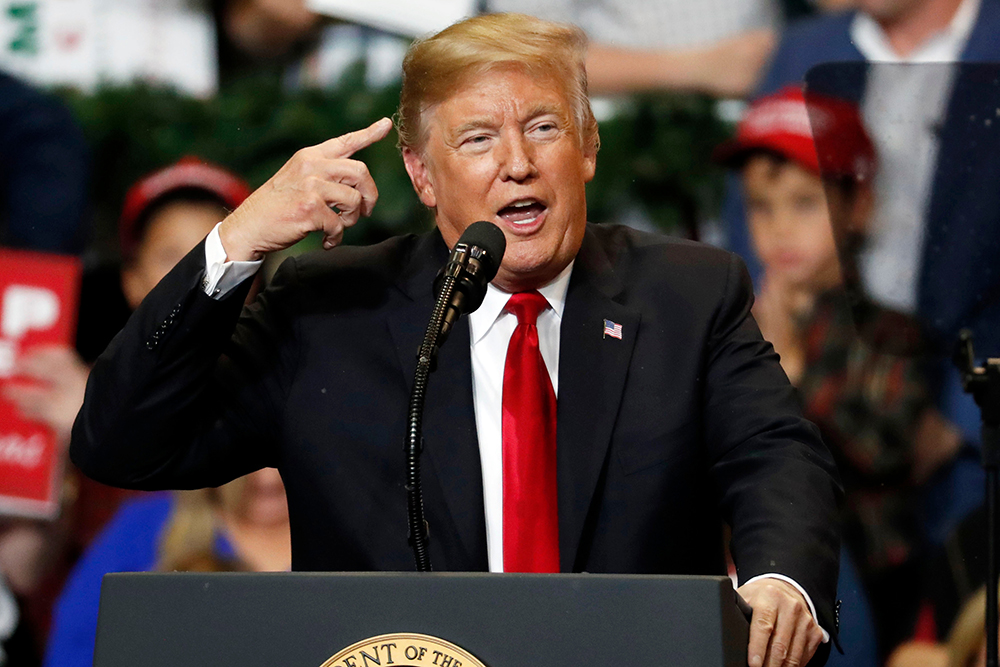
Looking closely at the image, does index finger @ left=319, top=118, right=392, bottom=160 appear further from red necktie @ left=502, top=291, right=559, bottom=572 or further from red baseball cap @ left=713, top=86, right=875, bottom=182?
red baseball cap @ left=713, top=86, right=875, bottom=182

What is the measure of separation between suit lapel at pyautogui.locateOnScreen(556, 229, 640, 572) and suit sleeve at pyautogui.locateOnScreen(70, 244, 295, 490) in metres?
0.43

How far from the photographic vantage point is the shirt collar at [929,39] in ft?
10.1

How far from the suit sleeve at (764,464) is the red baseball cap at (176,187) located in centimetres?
212

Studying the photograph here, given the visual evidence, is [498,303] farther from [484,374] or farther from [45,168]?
[45,168]

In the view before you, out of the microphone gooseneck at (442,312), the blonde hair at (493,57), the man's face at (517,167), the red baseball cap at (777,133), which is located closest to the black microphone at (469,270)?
the microphone gooseneck at (442,312)

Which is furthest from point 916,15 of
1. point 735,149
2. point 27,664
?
point 27,664

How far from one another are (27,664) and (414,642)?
8.79 feet

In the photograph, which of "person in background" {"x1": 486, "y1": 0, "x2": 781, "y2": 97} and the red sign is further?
the red sign

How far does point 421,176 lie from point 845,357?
1.63 meters

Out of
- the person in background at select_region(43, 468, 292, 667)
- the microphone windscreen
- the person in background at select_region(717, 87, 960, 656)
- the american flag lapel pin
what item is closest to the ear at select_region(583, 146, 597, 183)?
the american flag lapel pin

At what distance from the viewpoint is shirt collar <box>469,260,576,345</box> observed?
1723mm

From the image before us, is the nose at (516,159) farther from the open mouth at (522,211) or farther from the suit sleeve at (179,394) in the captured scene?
the suit sleeve at (179,394)

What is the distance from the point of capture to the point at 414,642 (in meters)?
1.05

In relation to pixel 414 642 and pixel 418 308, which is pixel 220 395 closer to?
pixel 418 308
